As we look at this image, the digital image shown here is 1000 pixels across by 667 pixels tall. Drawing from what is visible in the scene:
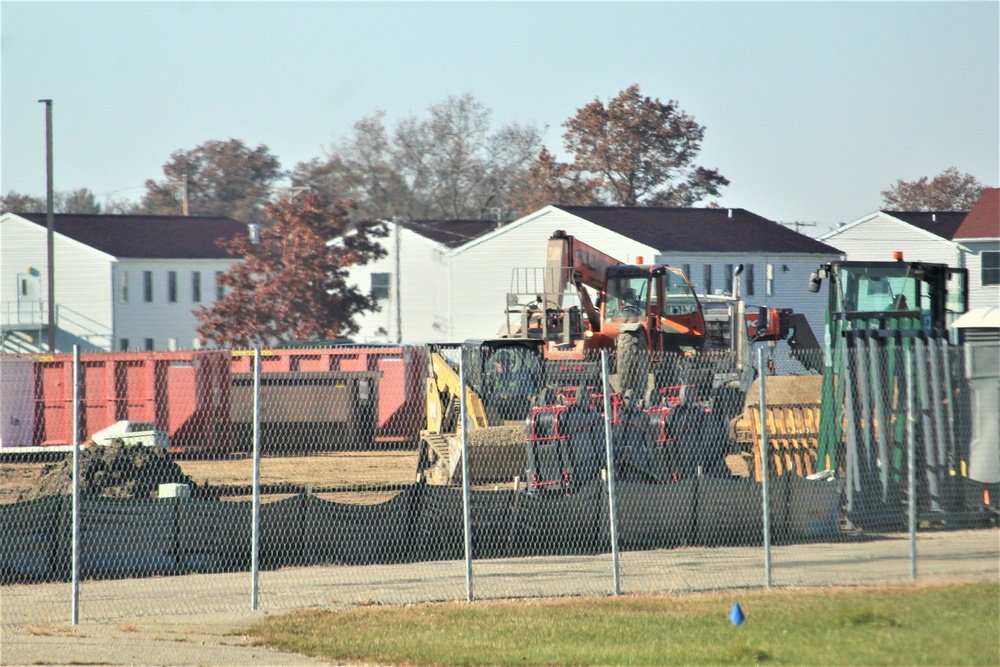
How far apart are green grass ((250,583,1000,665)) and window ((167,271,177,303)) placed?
4534 cm

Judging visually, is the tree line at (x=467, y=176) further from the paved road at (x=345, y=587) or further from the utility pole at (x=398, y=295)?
the paved road at (x=345, y=587)

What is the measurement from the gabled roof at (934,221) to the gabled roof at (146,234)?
3074 cm

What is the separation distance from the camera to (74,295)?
51656mm

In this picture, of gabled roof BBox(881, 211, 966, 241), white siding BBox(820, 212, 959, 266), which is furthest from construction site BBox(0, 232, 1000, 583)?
gabled roof BBox(881, 211, 966, 241)

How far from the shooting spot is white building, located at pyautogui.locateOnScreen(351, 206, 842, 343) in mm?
43469

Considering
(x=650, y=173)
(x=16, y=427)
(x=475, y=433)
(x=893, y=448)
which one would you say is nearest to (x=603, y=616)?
(x=893, y=448)

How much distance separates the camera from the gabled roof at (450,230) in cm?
5138

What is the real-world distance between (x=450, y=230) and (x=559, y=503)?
143 ft

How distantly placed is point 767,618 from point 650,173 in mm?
55213

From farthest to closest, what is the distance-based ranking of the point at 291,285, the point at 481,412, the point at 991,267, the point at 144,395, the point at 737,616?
the point at 291,285 → the point at 991,267 → the point at 144,395 → the point at 481,412 → the point at 737,616

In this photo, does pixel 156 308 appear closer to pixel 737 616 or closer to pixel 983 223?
pixel 983 223

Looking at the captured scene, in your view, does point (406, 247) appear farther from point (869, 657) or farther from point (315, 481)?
point (869, 657)

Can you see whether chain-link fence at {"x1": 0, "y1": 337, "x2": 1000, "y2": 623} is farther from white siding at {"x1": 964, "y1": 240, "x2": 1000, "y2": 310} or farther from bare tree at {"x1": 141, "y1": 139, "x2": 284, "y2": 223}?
bare tree at {"x1": 141, "y1": 139, "x2": 284, "y2": 223}

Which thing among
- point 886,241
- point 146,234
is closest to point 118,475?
point 146,234
